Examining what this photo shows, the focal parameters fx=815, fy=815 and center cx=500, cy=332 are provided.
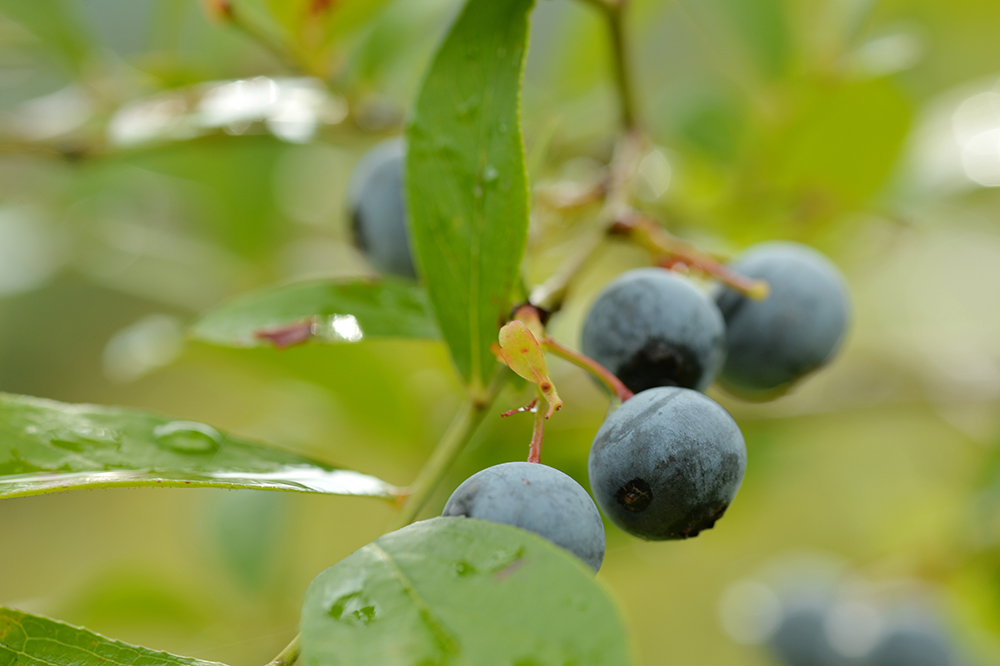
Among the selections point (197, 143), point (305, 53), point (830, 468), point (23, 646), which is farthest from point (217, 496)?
point (830, 468)

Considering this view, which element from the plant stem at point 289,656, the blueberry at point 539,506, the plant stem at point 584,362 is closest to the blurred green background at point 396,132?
the plant stem at point 584,362

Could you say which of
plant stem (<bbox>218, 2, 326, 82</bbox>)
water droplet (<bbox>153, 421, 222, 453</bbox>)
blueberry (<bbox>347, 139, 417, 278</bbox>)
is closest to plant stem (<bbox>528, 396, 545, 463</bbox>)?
water droplet (<bbox>153, 421, 222, 453</bbox>)

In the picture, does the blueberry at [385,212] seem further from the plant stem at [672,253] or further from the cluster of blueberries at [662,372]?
the plant stem at [672,253]

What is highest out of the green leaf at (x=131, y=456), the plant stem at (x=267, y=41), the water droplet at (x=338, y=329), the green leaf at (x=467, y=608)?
the plant stem at (x=267, y=41)

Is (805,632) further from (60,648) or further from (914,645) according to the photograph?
(60,648)

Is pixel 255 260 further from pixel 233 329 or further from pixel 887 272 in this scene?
pixel 887 272

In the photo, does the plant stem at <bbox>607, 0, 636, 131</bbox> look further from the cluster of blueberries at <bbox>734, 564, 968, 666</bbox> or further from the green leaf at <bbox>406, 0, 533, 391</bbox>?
the cluster of blueberries at <bbox>734, 564, 968, 666</bbox>
